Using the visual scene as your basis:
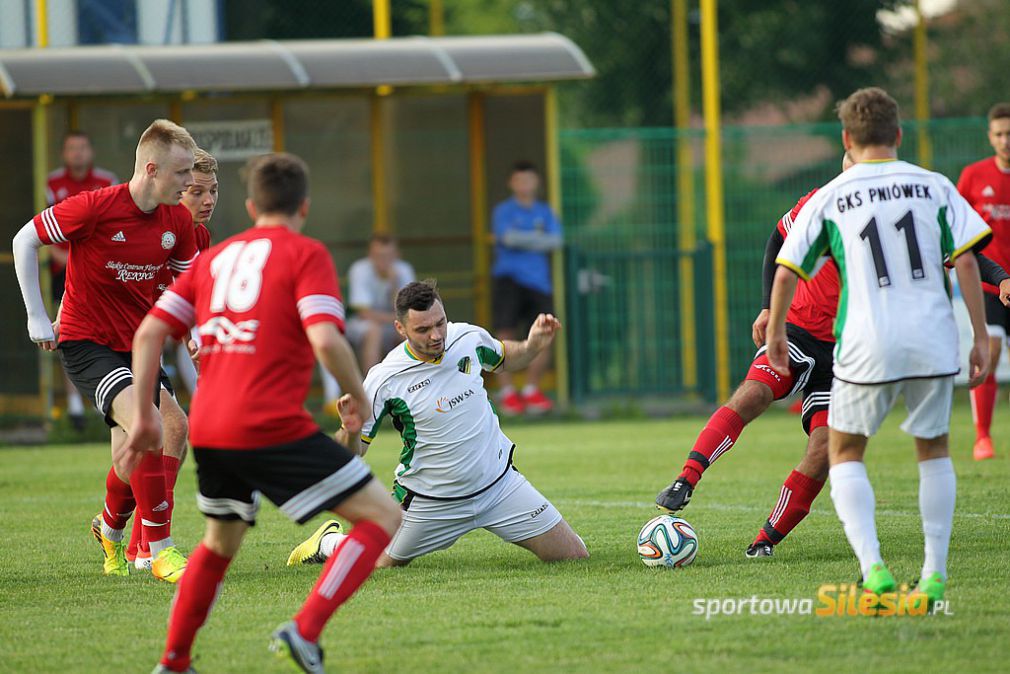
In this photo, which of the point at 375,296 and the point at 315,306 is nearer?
the point at 315,306

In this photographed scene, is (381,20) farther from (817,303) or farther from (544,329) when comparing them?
(544,329)

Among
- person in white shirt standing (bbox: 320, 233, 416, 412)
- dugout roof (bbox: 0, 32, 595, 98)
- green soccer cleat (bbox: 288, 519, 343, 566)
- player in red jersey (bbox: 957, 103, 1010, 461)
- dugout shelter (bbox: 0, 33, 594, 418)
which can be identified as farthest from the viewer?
person in white shirt standing (bbox: 320, 233, 416, 412)

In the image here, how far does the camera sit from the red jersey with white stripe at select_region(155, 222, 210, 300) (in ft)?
23.0

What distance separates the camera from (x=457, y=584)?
20.7 feet

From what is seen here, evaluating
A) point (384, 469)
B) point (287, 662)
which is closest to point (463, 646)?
point (287, 662)

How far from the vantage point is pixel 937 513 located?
524 cm

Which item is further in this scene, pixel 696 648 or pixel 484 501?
pixel 484 501

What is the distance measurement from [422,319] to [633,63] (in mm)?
15112

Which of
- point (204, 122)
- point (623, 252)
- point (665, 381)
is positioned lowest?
point (665, 381)

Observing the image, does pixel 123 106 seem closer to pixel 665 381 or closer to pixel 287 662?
pixel 665 381

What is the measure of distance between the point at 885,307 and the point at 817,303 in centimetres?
190

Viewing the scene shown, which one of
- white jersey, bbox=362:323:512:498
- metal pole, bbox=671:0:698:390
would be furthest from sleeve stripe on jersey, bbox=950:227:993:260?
metal pole, bbox=671:0:698:390

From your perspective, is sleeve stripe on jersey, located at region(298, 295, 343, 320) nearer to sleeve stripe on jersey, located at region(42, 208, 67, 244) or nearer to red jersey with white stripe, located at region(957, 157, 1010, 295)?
sleeve stripe on jersey, located at region(42, 208, 67, 244)

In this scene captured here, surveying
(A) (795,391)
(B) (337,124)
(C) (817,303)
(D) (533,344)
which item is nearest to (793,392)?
(A) (795,391)
